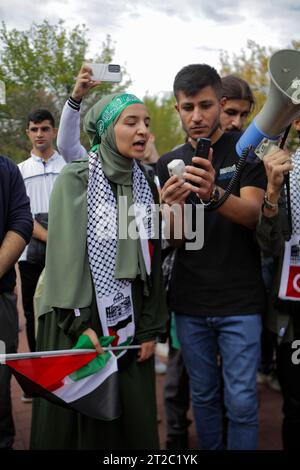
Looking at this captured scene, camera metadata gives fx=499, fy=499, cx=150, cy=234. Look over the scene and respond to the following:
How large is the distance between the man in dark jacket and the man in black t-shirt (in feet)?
2.22

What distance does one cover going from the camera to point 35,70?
2334mm

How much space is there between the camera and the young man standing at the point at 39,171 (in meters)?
2.42

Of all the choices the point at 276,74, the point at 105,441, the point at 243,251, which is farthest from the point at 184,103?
the point at 105,441

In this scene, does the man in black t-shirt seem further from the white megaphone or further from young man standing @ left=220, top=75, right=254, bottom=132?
young man standing @ left=220, top=75, right=254, bottom=132

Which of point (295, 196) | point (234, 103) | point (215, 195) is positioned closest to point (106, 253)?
Answer: point (215, 195)

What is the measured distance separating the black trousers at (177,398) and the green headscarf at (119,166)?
1.04m

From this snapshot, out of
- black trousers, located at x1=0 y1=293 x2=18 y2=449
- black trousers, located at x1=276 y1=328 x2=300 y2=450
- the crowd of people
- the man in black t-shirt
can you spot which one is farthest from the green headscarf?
black trousers, located at x1=276 y1=328 x2=300 y2=450

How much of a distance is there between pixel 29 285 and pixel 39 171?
1069 mm

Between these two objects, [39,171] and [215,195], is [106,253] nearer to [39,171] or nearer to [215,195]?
Result: [215,195]

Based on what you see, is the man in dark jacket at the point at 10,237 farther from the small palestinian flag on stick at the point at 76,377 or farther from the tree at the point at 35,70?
the small palestinian flag on stick at the point at 76,377

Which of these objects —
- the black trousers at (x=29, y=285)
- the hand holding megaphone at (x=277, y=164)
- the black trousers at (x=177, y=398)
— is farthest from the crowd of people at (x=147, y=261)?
the black trousers at (x=29, y=285)

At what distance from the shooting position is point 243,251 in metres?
2.38

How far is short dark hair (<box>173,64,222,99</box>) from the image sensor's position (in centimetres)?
228
